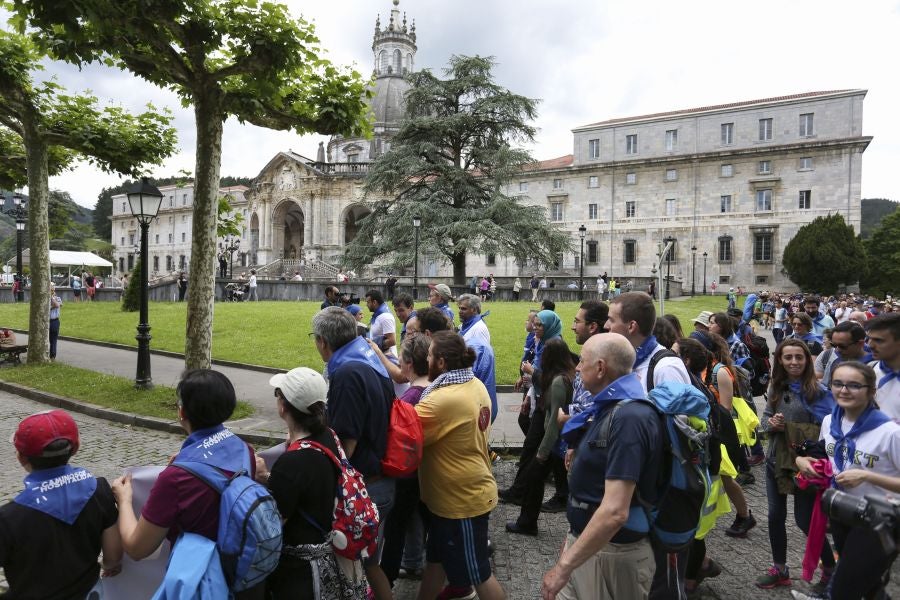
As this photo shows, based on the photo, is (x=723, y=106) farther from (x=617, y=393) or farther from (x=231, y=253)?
(x=617, y=393)

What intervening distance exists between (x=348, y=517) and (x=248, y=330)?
15.9 m

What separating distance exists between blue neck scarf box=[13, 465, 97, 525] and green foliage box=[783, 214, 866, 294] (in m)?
48.5

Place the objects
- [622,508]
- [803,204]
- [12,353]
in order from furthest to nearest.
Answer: [803,204]
[12,353]
[622,508]

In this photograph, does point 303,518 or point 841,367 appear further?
point 841,367

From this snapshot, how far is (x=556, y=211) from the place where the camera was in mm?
56656

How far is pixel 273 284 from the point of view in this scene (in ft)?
106

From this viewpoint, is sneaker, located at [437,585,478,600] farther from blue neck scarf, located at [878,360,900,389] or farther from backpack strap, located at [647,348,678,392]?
blue neck scarf, located at [878,360,900,389]

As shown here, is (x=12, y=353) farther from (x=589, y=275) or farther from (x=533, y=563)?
(x=589, y=275)

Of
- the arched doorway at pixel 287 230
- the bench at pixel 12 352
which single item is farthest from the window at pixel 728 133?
the bench at pixel 12 352

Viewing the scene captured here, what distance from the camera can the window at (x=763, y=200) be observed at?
1906 inches

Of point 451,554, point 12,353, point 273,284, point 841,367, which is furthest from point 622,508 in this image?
point 273,284

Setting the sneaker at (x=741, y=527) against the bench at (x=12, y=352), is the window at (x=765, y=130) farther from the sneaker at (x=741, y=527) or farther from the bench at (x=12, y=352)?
the bench at (x=12, y=352)

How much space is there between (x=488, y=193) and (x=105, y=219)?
297 feet

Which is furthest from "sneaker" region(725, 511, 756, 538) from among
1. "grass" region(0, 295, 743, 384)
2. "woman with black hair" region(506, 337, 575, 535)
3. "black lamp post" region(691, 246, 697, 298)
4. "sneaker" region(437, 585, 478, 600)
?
"black lamp post" region(691, 246, 697, 298)
